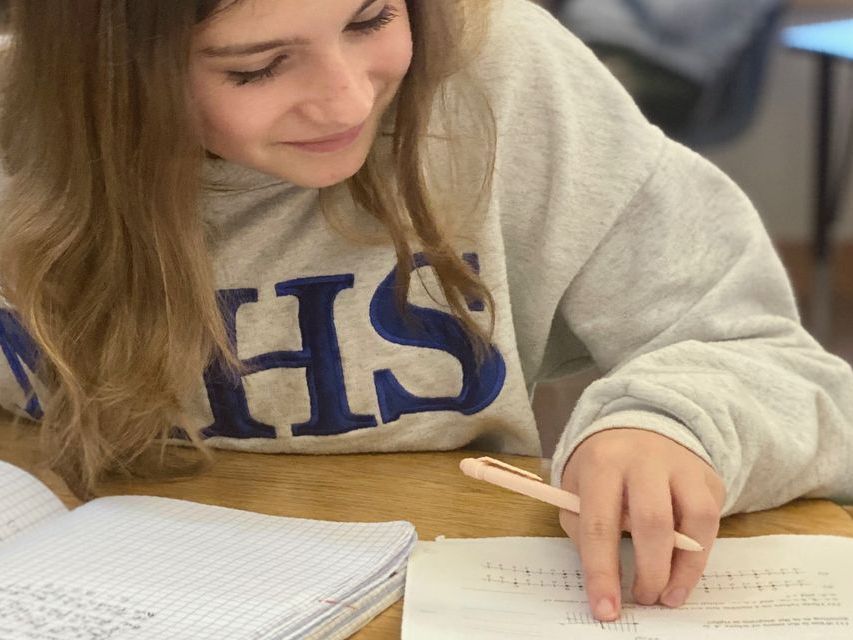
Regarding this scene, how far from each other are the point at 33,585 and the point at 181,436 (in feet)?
0.92

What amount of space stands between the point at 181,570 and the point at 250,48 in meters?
0.30

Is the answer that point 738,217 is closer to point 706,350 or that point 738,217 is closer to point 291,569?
point 706,350

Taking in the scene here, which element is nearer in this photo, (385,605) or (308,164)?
(385,605)

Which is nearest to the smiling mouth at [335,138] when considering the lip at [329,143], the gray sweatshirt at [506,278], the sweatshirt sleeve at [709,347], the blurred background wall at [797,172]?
the lip at [329,143]

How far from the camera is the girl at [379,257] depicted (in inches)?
25.2

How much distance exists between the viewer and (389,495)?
2.32 ft

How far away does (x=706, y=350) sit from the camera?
0.71 meters

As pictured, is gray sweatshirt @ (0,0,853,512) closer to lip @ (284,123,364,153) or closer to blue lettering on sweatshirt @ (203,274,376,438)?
blue lettering on sweatshirt @ (203,274,376,438)

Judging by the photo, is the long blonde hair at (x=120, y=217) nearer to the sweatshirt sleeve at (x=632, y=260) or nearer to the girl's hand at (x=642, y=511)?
the sweatshirt sleeve at (x=632, y=260)

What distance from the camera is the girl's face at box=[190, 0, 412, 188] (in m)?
0.61

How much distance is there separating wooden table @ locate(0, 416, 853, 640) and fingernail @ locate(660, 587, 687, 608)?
0.34ft

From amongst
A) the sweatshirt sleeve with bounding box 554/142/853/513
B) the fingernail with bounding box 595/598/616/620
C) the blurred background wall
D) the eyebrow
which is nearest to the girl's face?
the eyebrow

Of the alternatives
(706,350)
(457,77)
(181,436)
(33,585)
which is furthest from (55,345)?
(706,350)

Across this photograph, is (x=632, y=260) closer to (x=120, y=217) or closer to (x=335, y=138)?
(x=335, y=138)
